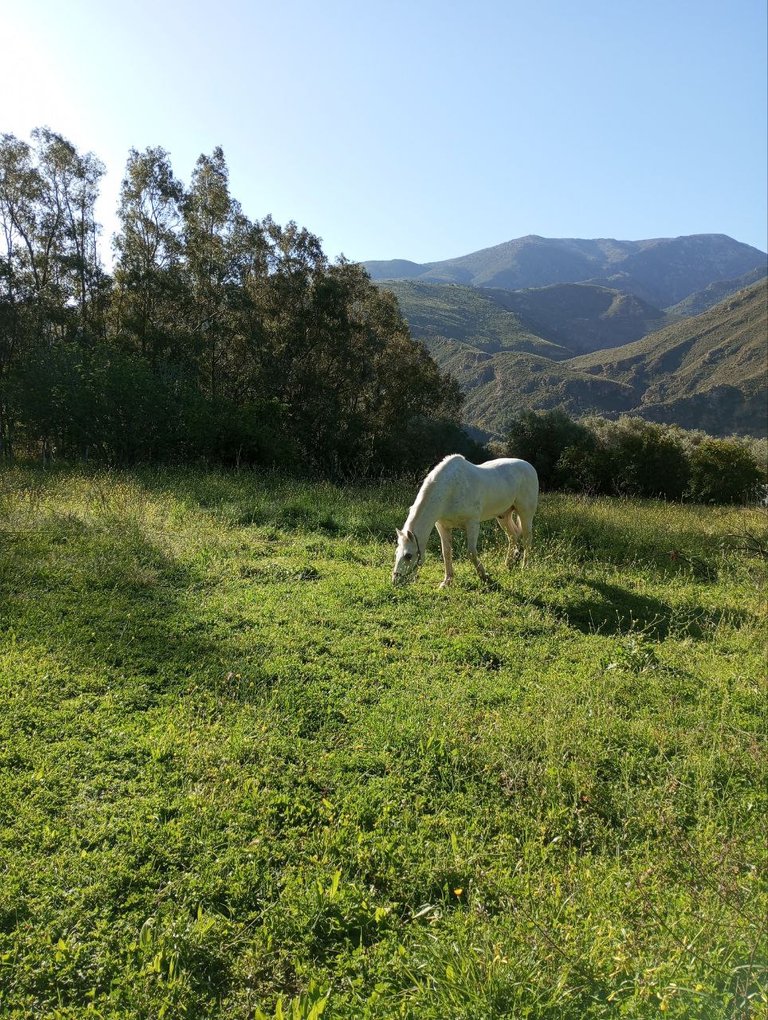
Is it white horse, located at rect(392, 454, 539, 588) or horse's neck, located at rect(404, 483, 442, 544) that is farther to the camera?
horse's neck, located at rect(404, 483, 442, 544)

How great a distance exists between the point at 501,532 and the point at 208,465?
34.9ft

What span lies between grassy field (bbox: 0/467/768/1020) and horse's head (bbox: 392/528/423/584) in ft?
0.79

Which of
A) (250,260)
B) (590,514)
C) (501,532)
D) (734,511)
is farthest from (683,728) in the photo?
(250,260)

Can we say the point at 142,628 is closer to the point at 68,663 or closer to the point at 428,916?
the point at 68,663

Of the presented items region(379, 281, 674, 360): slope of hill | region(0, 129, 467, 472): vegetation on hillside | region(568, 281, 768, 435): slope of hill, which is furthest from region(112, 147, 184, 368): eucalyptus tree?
region(379, 281, 674, 360): slope of hill

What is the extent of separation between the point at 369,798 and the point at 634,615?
5300 mm

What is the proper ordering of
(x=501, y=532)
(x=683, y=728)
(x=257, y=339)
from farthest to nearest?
(x=257, y=339) → (x=501, y=532) → (x=683, y=728)

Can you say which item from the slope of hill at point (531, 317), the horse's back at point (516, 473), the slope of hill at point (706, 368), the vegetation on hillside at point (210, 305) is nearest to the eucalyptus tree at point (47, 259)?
the vegetation on hillside at point (210, 305)

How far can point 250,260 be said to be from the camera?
88.4 ft

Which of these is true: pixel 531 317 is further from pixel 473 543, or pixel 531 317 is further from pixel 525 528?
pixel 473 543

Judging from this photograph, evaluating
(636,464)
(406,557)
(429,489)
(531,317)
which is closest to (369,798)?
(406,557)

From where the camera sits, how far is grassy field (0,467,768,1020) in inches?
97.3

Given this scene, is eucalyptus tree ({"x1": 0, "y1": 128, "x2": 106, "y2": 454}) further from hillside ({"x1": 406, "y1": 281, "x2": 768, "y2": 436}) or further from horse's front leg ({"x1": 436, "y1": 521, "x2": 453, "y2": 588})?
hillside ({"x1": 406, "y1": 281, "x2": 768, "y2": 436})

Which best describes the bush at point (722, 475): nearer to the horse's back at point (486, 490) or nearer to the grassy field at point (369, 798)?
the horse's back at point (486, 490)
